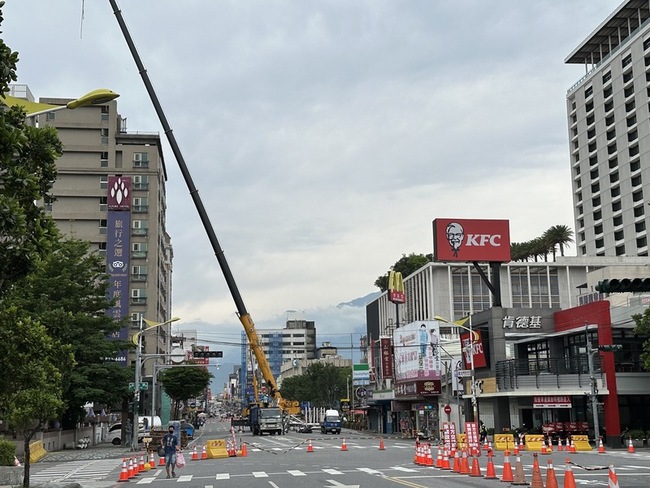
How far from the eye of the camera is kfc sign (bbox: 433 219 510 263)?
65.2 m

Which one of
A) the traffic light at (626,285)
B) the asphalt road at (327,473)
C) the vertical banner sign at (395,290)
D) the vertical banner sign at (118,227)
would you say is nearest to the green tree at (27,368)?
the asphalt road at (327,473)

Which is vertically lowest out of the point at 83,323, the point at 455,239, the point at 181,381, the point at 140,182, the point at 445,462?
the point at 445,462

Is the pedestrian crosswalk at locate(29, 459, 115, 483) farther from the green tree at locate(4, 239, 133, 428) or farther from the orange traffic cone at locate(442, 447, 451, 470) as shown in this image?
the green tree at locate(4, 239, 133, 428)

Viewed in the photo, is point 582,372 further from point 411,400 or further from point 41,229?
point 41,229

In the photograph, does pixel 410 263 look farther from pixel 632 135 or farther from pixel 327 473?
pixel 327 473

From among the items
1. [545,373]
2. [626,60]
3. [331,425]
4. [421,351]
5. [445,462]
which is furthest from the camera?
[626,60]

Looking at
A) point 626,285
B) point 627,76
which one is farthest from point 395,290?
point 626,285

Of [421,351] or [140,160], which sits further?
[140,160]

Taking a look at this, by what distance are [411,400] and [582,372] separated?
26226mm

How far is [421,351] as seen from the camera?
72500 mm

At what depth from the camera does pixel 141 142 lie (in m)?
97.7

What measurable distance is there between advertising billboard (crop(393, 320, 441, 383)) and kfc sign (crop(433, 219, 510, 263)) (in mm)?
8434

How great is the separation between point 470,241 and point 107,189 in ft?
152

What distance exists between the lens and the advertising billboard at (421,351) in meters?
71.4
